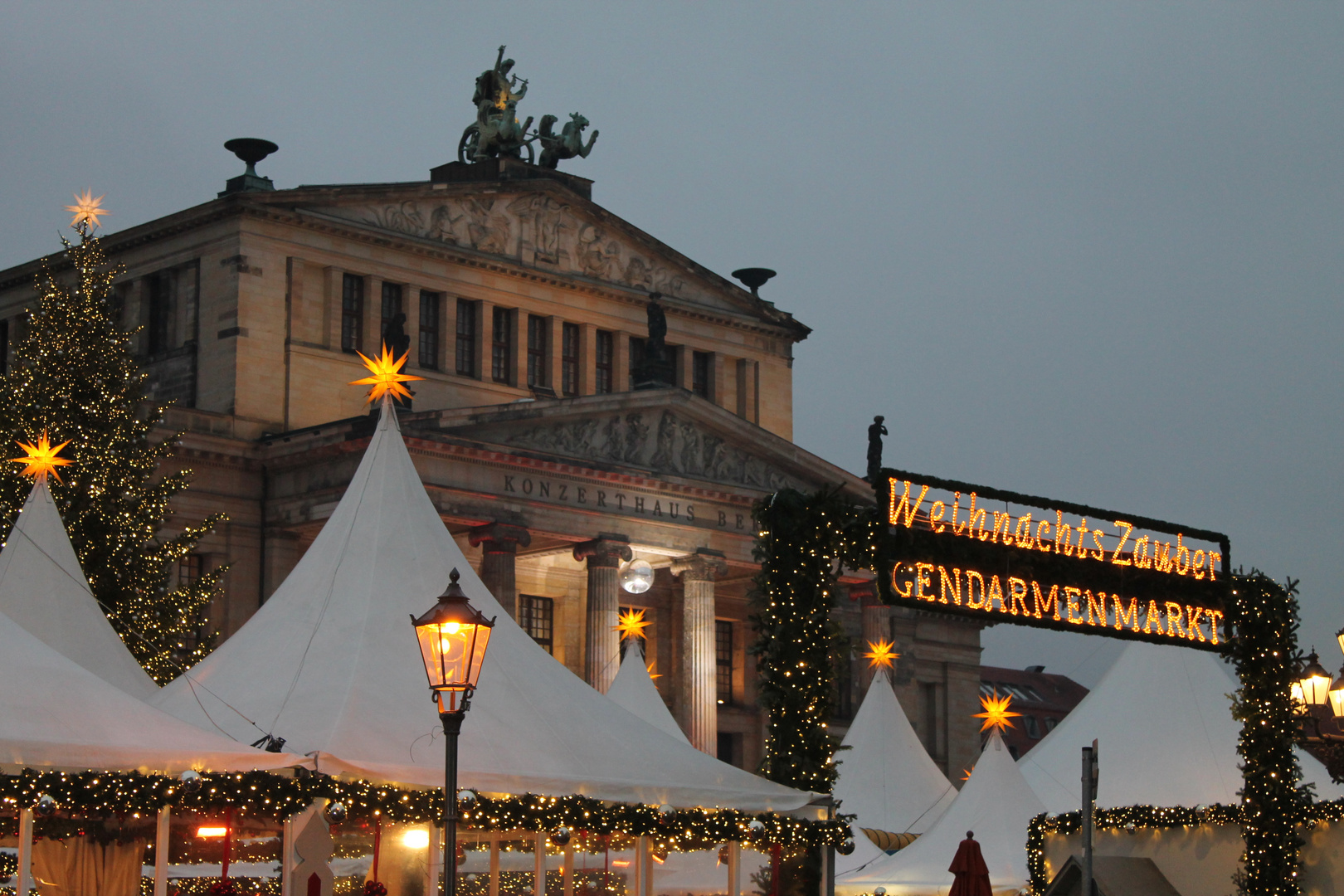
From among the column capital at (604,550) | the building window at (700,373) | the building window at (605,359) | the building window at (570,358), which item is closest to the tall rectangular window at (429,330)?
the building window at (570,358)

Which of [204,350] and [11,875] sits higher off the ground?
[204,350]

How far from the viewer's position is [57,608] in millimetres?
26422

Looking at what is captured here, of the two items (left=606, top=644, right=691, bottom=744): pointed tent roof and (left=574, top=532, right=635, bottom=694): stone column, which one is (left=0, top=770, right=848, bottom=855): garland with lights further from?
(left=574, top=532, right=635, bottom=694): stone column

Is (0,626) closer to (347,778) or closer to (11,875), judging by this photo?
(347,778)

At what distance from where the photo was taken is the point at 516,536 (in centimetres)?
4712

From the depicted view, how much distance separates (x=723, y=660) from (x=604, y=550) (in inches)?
411

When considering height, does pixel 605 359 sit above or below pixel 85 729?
above

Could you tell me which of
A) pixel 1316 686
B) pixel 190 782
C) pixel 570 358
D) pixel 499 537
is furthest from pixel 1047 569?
pixel 570 358

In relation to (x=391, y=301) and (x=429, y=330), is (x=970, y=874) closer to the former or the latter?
(x=429, y=330)

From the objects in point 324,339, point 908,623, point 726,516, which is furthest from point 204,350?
point 908,623

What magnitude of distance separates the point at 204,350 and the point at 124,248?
4441 mm

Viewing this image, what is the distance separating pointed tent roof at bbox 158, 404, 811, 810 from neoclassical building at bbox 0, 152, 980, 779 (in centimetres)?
1982

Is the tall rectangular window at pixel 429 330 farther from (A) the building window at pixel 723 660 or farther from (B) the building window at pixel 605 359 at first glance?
(A) the building window at pixel 723 660

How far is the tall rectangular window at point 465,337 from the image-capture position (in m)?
52.2
